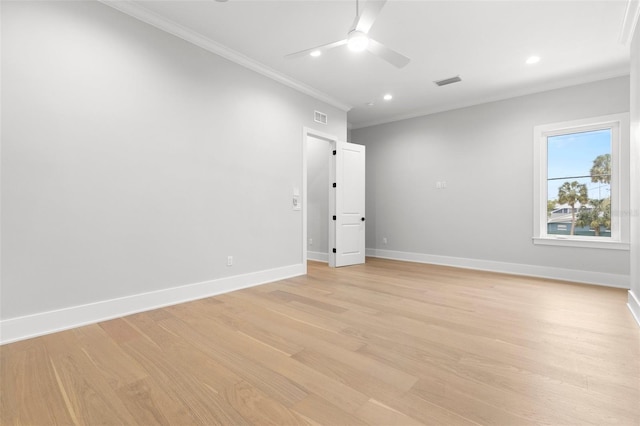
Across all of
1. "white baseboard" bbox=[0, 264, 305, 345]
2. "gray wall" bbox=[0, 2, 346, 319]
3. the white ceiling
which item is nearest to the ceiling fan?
the white ceiling

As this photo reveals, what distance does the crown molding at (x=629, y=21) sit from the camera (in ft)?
8.89

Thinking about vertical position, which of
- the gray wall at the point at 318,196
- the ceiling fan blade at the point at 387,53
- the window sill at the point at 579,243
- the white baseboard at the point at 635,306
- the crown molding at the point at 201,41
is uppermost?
the crown molding at the point at 201,41

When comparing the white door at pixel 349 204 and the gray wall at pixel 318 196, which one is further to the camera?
the gray wall at pixel 318 196

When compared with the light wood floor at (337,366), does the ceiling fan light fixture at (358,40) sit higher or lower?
higher

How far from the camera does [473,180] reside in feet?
17.5

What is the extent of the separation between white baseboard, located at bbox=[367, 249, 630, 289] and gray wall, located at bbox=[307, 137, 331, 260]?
1.51 metres

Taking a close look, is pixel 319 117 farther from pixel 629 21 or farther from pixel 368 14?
pixel 629 21

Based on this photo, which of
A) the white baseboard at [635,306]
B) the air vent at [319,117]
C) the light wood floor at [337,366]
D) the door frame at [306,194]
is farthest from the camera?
the air vent at [319,117]

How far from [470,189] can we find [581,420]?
4.46m

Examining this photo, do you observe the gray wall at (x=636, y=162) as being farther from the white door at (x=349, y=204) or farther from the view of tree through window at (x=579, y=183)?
the white door at (x=349, y=204)

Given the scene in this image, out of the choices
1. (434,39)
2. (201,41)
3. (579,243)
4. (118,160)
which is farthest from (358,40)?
(579,243)

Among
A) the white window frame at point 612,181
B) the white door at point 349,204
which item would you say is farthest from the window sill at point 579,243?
the white door at point 349,204

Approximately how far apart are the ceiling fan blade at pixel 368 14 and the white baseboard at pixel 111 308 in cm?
303

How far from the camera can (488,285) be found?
405 centimetres
